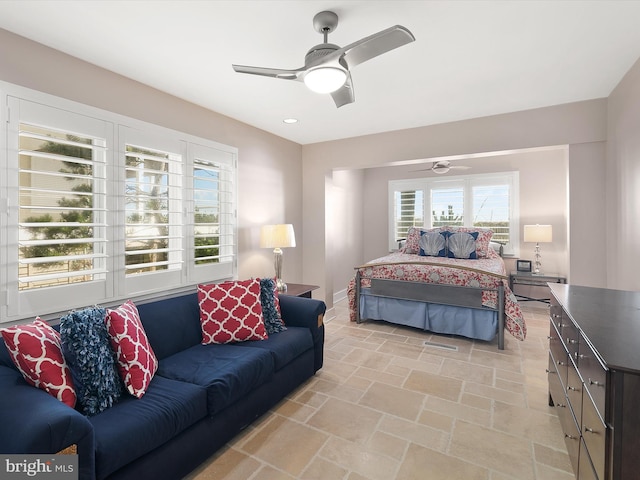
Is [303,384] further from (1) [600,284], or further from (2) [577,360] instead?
(1) [600,284]

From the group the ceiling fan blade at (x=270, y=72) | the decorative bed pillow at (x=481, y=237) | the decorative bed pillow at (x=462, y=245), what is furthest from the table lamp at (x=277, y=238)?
the decorative bed pillow at (x=481, y=237)

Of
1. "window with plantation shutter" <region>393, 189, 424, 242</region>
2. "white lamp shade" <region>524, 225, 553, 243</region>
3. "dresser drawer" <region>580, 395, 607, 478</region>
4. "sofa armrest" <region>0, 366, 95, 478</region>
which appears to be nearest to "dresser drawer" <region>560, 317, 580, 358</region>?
"dresser drawer" <region>580, 395, 607, 478</region>

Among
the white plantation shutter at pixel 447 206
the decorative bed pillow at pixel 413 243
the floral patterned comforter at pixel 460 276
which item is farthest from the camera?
the white plantation shutter at pixel 447 206

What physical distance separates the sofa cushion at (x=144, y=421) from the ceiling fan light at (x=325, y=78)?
6.16 feet

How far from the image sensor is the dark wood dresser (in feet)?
3.46

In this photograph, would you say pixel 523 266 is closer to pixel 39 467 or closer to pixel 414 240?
pixel 414 240

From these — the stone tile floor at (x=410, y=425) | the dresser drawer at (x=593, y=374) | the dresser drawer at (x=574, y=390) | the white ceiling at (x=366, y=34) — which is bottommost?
the stone tile floor at (x=410, y=425)

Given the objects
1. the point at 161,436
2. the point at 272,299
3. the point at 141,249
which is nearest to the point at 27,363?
the point at 161,436

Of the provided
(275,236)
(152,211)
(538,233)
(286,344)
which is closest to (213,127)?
(152,211)

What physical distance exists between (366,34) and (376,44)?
48 cm

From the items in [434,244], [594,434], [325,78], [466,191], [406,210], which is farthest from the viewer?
[406,210]

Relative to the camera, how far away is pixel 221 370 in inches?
76.5

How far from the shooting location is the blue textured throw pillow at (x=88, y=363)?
1.56 meters

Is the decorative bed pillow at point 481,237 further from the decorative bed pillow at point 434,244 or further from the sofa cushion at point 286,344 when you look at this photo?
the sofa cushion at point 286,344
